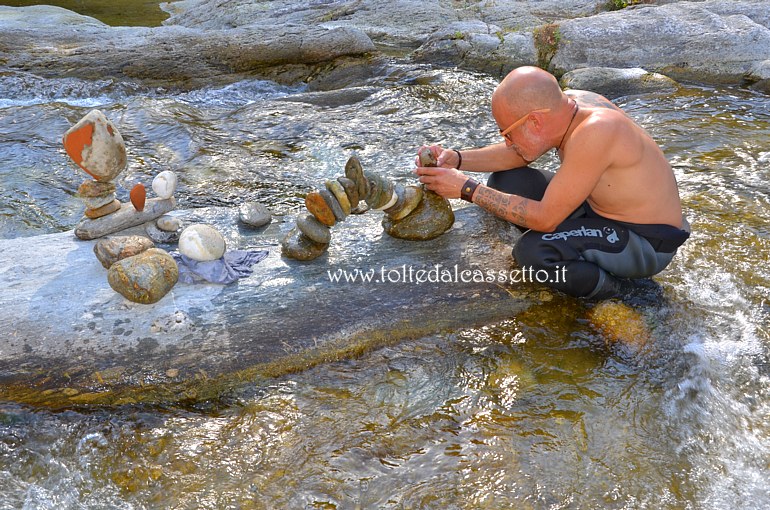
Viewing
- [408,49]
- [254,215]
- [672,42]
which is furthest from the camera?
[408,49]

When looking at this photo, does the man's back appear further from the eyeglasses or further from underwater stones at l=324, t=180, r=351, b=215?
underwater stones at l=324, t=180, r=351, b=215

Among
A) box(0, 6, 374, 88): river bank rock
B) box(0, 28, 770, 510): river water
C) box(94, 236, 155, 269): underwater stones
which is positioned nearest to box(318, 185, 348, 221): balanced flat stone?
box(0, 28, 770, 510): river water

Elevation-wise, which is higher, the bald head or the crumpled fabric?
the bald head

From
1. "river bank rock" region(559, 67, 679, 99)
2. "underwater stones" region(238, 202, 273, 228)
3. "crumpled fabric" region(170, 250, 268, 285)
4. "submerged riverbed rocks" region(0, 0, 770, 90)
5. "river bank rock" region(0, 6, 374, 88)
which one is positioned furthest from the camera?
"river bank rock" region(0, 6, 374, 88)

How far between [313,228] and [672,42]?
7587 mm

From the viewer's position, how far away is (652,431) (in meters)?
2.95

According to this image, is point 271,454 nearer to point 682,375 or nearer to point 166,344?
point 166,344

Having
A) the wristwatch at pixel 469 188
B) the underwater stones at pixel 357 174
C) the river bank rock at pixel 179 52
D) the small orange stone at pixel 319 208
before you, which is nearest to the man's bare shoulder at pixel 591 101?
the wristwatch at pixel 469 188

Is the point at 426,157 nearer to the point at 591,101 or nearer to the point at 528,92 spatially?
the point at 528,92

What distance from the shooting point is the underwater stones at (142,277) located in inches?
128

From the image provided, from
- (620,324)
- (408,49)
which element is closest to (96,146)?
(620,324)

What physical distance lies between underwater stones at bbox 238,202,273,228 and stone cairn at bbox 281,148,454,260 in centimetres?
35

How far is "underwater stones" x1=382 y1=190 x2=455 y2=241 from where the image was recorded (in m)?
3.91

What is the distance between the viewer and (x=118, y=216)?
3797mm
